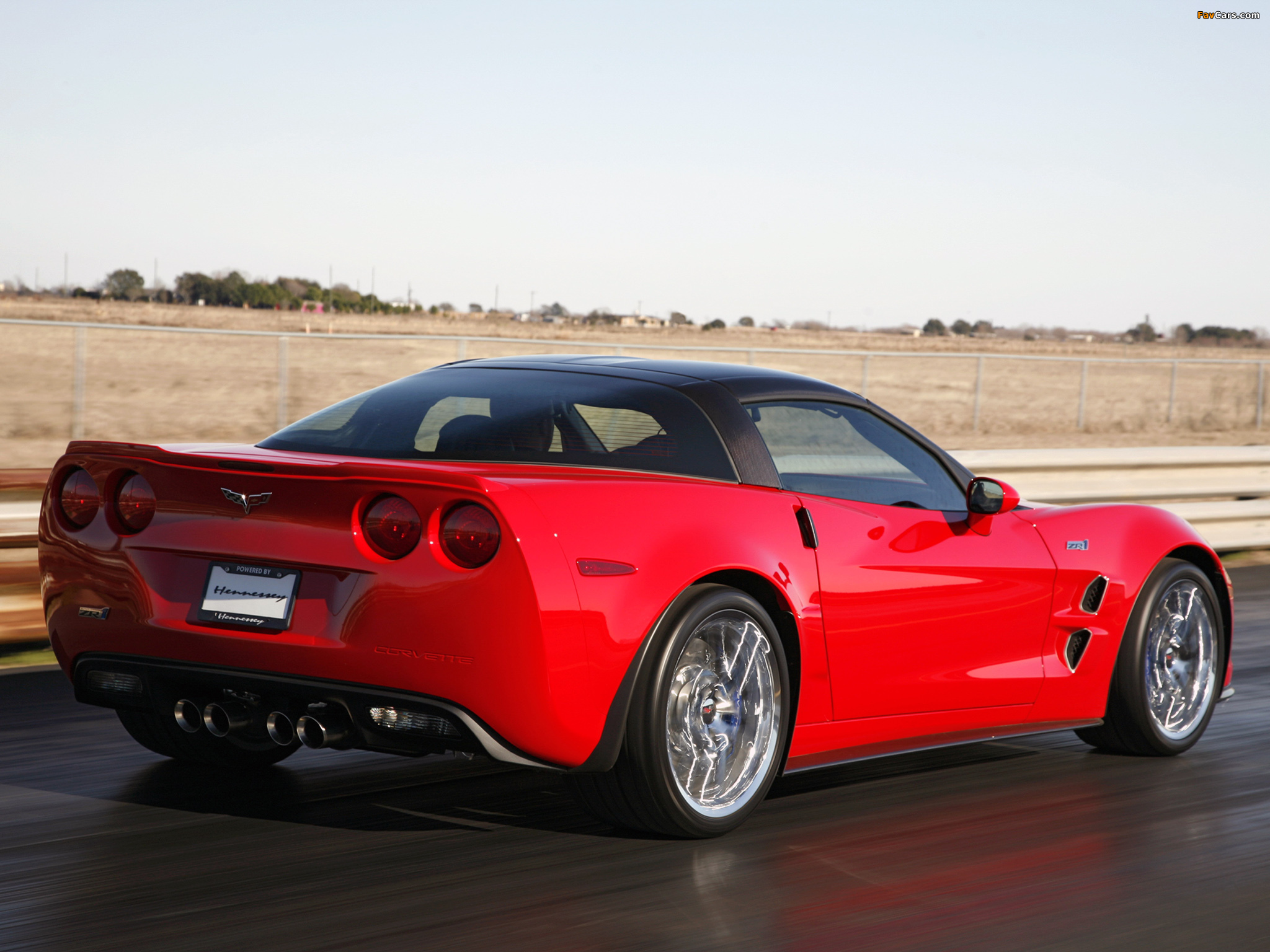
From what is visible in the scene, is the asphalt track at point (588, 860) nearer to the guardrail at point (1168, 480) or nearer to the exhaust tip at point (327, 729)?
the exhaust tip at point (327, 729)

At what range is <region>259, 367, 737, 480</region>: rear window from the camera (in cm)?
486

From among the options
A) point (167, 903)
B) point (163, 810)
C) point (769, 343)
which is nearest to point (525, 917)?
point (167, 903)

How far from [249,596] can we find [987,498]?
2619 mm

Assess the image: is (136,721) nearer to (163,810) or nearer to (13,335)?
(163,810)

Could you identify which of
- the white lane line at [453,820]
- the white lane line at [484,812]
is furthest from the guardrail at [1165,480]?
the white lane line at [453,820]

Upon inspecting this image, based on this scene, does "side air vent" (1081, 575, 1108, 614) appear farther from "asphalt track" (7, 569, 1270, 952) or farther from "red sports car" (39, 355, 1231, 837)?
"asphalt track" (7, 569, 1270, 952)

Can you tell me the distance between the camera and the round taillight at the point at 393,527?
14.0 feet

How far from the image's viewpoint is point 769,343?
3504 inches

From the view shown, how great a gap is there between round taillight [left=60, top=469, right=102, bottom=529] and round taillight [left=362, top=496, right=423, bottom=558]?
981 mm

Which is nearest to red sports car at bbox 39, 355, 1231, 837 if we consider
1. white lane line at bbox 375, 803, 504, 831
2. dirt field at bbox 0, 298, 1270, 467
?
white lane line at bbox 375, 803, 504, 831

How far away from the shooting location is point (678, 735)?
4.60 m

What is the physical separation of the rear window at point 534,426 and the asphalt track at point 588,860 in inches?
44.6

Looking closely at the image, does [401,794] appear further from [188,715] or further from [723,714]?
[723,714]

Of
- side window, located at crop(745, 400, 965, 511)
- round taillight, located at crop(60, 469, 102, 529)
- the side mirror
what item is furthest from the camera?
the side mirror
